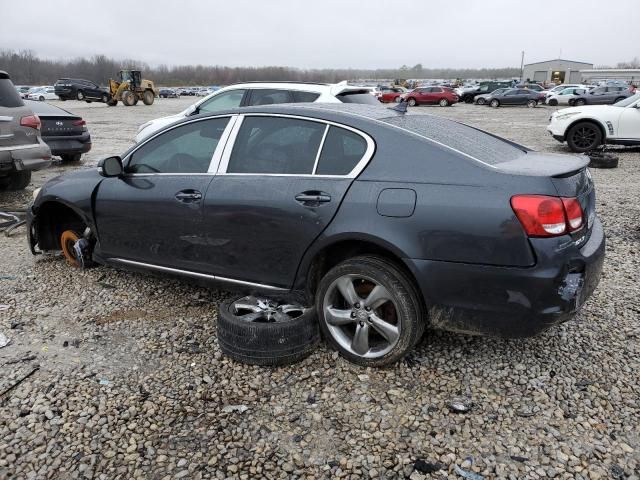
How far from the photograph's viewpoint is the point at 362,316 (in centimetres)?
310

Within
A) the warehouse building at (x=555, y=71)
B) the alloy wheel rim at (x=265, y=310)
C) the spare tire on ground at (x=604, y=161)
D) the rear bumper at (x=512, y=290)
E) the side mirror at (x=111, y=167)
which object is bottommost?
the spare tire on ground at (x=604, y=161)

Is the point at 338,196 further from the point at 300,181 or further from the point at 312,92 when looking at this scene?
the point at 312,92

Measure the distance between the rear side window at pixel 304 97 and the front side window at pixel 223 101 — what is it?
1025 mm

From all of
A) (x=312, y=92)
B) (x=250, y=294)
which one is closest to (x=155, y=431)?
(x=250, y=294)

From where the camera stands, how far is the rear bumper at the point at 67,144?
10096mm

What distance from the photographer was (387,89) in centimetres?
4778

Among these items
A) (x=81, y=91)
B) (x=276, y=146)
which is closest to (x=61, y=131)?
(x=276, y=146)

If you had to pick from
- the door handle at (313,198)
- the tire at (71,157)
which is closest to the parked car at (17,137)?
the tire at (71,157)

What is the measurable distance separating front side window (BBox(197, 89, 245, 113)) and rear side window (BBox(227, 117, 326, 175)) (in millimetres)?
4610

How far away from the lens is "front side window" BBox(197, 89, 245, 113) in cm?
797

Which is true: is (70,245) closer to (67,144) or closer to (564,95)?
A: (67,144)

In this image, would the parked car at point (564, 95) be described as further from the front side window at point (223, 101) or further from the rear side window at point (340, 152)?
the rear side window at point (340, 152)

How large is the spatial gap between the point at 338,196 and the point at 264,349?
1.00 m

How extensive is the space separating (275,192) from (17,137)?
5.23m
